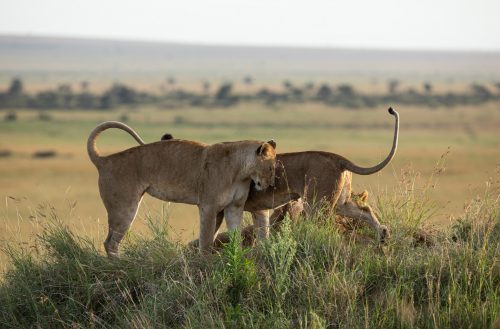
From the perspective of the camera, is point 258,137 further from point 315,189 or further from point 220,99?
point 315,189

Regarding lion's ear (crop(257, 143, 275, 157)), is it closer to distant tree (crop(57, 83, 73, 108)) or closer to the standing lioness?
the standing lioness

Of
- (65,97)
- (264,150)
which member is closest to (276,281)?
(264,150)

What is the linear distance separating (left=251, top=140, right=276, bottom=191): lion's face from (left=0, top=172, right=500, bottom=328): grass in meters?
0.70

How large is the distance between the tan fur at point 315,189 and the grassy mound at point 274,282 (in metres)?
0.32

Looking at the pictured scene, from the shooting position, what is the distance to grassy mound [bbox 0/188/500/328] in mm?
6676

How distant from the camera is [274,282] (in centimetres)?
710

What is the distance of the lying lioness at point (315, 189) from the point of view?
8500mm

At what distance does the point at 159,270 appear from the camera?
771 centimetres

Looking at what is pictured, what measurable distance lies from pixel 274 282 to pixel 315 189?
1.62m

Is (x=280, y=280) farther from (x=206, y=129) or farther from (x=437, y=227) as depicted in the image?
(x=206, y=129)

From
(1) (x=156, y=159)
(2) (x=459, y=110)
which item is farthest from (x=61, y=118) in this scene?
(1) (x=156, y=159)

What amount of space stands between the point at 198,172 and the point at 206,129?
40.6 m

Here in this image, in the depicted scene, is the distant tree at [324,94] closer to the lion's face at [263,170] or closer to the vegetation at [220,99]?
the vegetation at [220,99]

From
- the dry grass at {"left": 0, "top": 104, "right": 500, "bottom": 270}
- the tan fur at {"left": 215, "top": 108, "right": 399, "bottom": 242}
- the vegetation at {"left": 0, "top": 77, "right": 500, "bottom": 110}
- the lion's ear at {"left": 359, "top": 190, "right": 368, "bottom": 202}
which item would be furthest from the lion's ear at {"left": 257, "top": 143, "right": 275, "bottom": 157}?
the vegetation at {"left": 0, "top": 77, "right": 500, "bottom": 110}
